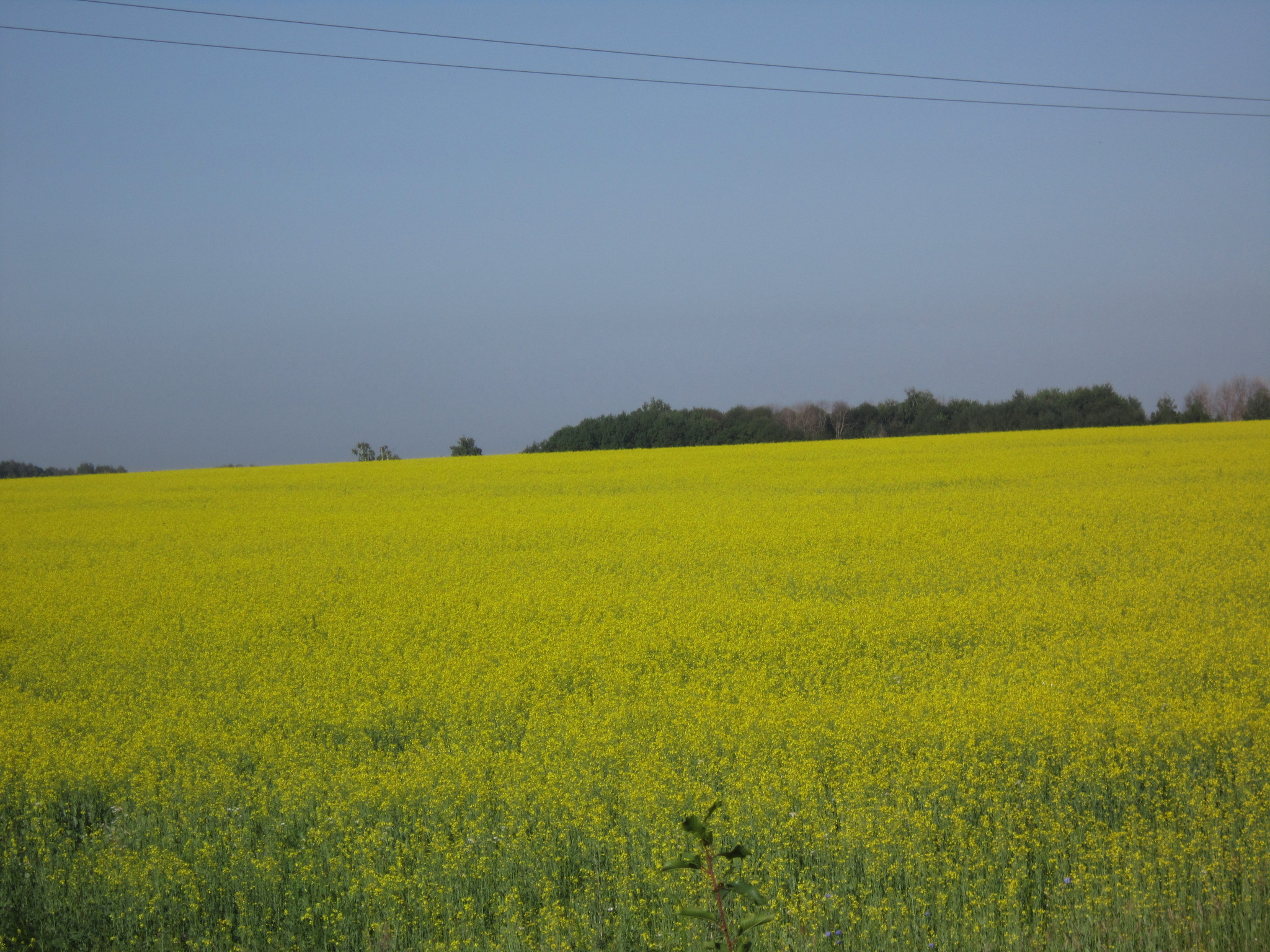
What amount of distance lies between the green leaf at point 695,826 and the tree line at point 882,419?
42.3 metres

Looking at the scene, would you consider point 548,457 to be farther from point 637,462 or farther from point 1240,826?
point 1240,826

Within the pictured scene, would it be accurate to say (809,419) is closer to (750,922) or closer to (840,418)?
(840,418)

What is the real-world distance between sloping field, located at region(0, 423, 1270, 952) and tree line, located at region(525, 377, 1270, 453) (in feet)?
106

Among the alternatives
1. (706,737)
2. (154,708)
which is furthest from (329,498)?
(706,737)

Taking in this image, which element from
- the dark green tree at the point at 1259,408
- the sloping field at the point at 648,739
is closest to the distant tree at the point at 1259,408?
the dark green tree at the point at 1259,408

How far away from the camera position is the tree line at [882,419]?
45188mm

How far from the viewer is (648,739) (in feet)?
21.3

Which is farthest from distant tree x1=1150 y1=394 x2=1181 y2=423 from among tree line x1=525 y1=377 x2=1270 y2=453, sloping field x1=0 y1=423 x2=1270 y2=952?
sloping field x1=0 y1=423 x2=1270 y2=952

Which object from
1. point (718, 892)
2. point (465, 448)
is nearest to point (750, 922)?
point (718, 892)

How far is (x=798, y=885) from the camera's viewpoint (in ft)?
14.7

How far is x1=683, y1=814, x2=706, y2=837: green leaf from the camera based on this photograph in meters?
1.76

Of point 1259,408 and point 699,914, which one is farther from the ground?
point 1259,408

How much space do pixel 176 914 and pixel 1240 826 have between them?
5.76m

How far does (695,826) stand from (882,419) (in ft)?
176
